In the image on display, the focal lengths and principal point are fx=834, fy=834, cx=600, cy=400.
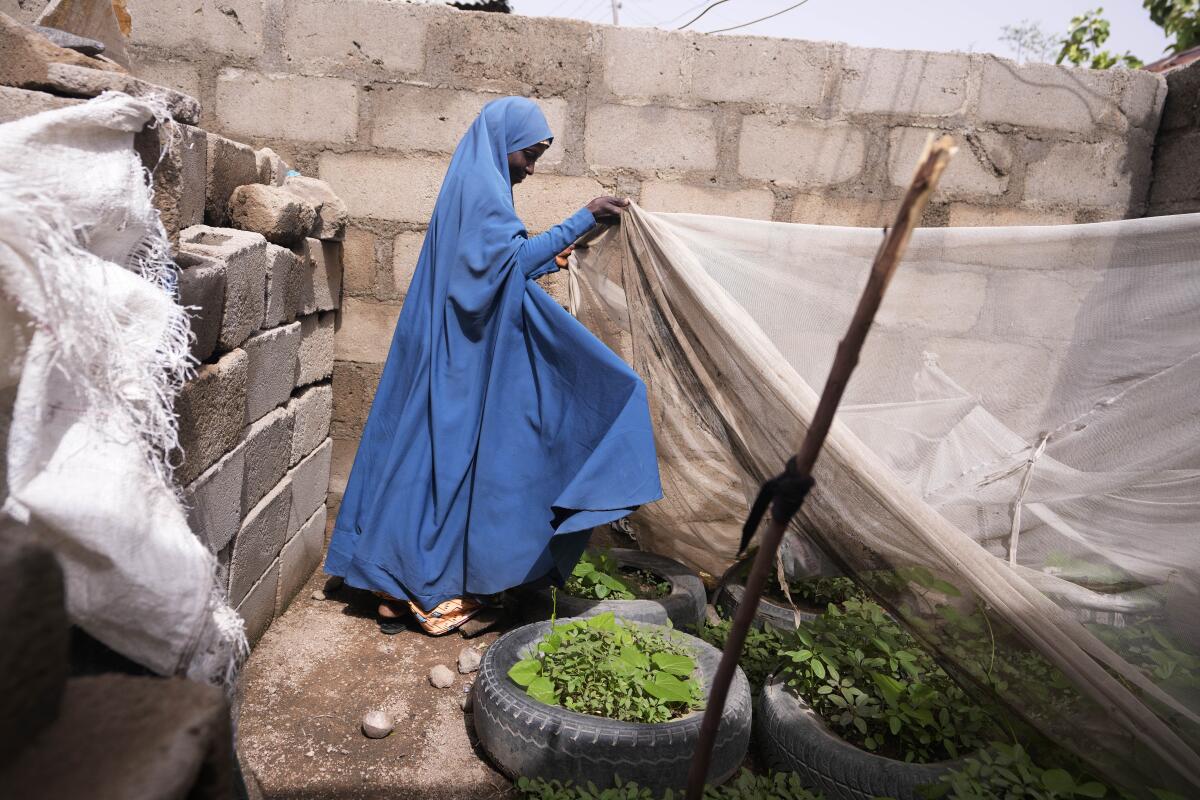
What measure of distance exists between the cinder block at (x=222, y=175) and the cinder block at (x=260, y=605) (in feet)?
4.00

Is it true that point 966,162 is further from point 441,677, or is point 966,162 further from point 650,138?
point 441,677

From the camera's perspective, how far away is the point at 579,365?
9.62 ft

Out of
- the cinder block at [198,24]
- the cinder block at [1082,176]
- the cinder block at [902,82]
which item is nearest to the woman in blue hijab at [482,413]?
the cinder block at [198,24]

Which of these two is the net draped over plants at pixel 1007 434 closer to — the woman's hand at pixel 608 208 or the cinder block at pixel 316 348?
the woman's hand at pixel 608 208

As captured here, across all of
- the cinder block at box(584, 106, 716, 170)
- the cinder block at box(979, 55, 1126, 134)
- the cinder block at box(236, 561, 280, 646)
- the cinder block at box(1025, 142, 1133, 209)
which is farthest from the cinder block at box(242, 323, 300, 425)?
the cinder block at box(1025, 142, 1133, 209)

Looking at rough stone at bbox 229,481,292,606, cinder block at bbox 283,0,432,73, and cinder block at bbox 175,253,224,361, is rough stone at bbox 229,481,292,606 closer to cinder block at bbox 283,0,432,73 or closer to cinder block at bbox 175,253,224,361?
cinder block at bbox 175,253,224,361

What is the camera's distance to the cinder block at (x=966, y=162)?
3771 mm

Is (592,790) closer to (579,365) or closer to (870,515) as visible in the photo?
(870,515)

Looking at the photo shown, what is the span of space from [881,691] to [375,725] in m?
1.44

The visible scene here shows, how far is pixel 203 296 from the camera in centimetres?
198

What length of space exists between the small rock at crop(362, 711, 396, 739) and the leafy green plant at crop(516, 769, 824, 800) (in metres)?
0.61

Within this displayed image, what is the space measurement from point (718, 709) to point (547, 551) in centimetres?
194

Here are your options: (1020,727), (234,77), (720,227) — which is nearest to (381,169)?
(234,77)

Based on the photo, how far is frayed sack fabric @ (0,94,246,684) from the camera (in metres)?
1.02
